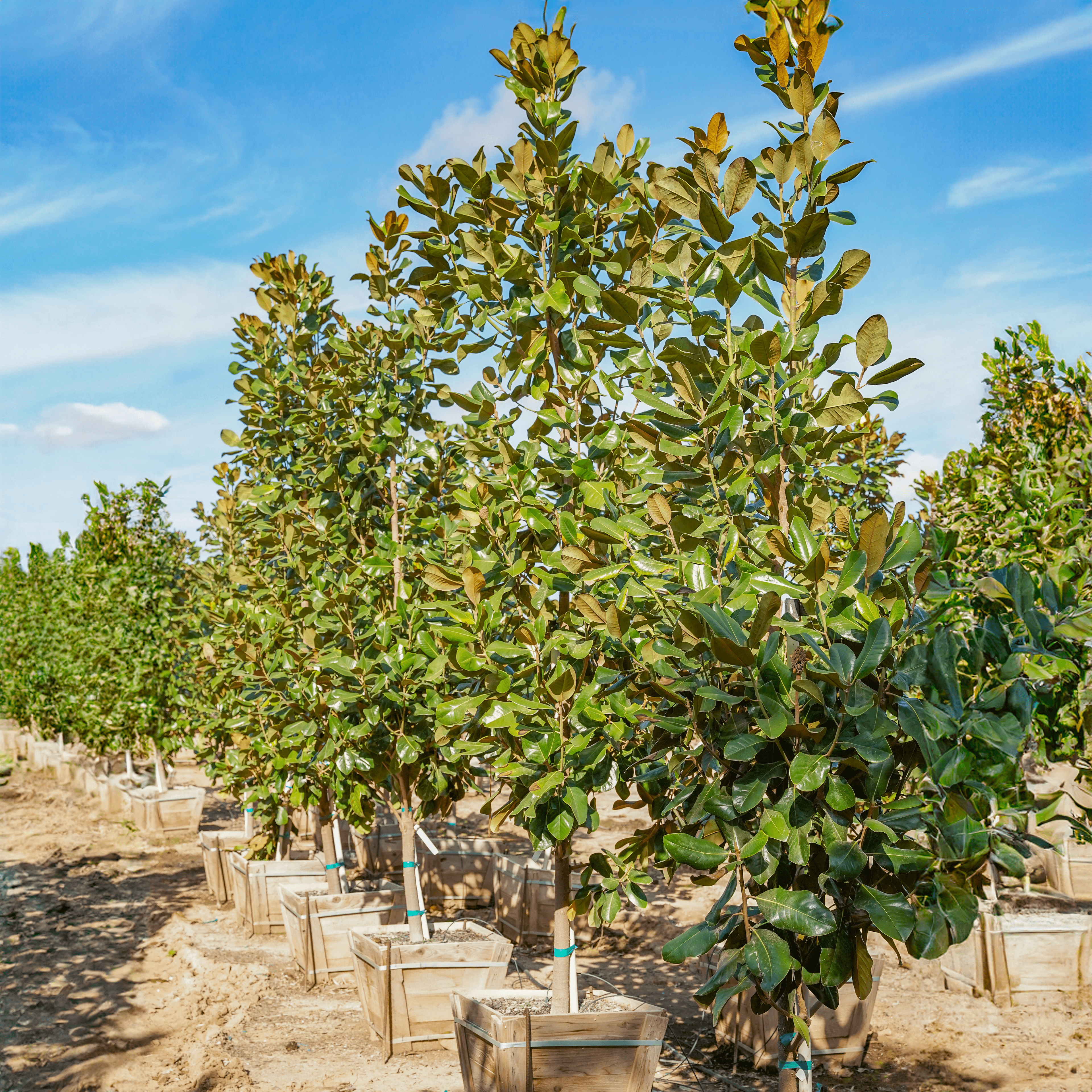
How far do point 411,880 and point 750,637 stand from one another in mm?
4800

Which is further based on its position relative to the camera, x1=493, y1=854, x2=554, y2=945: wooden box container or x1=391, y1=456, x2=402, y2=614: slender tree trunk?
x1=493, y1=854, x2=554, y2=945: wooden box container

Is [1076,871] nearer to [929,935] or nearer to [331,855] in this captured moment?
[331,855]

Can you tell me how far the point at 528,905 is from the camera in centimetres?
857

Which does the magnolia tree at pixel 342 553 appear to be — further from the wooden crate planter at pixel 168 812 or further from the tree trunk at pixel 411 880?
the wooden crate planter at pixel 168 812

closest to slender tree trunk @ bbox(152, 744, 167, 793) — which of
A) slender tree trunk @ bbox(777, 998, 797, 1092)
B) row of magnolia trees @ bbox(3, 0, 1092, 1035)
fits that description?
row of magnolia trees @ bbox(3, 0, 1092, 1035)

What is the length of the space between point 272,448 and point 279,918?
4811 millimetres

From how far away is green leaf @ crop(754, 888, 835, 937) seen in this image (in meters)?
1.85

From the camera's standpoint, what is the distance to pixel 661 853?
104 inches

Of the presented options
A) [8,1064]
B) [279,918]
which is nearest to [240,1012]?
[8,1064]

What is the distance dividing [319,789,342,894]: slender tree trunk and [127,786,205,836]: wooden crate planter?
7758 millimetres

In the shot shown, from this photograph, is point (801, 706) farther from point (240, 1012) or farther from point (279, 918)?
→ point (279, 918)

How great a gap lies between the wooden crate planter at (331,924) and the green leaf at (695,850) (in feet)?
18.2

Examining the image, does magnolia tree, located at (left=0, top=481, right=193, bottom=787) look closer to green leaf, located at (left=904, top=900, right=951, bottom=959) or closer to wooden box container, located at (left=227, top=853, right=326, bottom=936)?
wooden box container, located at (left=227, top=853, right=326, bottom=936)

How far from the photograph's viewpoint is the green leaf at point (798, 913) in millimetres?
1847
